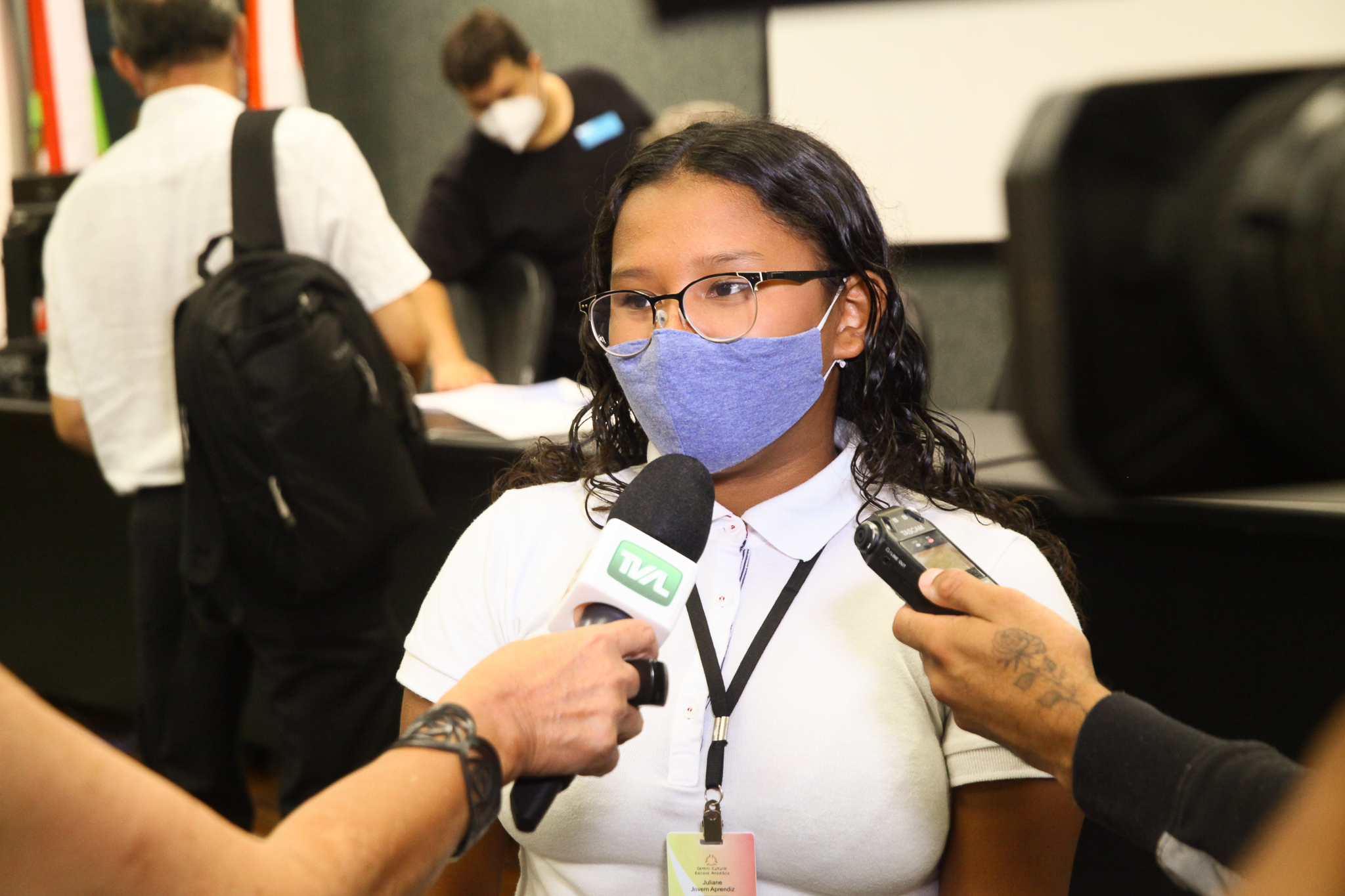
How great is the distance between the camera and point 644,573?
0.82 m

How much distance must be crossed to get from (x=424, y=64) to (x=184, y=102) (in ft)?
10.0

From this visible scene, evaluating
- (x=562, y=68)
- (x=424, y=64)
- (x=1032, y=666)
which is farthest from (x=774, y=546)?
(x=424, y=64)

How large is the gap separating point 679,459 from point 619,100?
2.25 meters

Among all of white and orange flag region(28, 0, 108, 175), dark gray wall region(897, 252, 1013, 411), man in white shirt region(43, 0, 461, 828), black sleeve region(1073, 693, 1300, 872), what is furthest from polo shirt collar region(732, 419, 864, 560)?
white and orange flag region(28, 0, 108, 175)

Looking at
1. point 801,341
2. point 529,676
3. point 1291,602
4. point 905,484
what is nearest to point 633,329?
point 801,341

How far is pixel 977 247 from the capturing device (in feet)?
12.4

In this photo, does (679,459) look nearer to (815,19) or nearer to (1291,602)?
(1291,602)

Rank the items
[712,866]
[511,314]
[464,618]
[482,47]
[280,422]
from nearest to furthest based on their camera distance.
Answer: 1. [712,866]
2. [464,618]
3. [280,422]
4. [482,47]
5. [511,314]

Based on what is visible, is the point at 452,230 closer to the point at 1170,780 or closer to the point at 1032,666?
the point at 1032,666

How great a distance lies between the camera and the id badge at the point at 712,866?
977 mm

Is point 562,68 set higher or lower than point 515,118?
higher

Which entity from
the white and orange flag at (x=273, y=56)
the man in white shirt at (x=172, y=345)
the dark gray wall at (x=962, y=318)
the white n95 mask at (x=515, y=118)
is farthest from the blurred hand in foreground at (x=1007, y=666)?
the white and orange flag at (x=273, y=56)

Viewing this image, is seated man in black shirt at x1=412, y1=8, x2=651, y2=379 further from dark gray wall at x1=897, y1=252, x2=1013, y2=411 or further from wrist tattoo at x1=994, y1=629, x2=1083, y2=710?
wrist tattoo at x1=994, y1=629, x2=1083, y2=710

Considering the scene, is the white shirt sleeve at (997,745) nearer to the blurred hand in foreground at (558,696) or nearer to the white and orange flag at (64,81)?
the blurred hand in foreground at (558,696)
